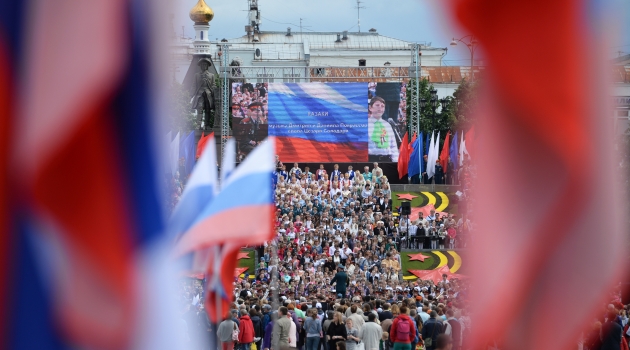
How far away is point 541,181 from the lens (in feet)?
10.8

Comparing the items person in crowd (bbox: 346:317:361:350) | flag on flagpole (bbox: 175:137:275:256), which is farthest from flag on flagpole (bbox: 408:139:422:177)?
flag on flagpole (bbox: 175:137:275:256)

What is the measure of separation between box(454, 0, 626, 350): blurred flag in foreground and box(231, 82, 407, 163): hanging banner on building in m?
39.9

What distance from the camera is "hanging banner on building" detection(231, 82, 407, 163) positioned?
143ft

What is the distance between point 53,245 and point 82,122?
0.43 m

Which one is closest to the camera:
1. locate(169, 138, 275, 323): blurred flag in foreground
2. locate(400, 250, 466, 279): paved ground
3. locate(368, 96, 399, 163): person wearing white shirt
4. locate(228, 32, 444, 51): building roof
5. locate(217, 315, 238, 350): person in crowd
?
locate(169, 138, 275, 323): blurred flag in foreground

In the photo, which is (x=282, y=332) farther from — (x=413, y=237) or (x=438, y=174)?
(x=438, y=174)

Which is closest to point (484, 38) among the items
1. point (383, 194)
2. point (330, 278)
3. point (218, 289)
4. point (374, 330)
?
point (218, 289)

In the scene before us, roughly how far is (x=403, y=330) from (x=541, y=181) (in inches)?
414

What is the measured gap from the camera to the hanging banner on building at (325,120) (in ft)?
143

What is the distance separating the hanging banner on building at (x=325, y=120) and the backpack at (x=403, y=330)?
2971cm

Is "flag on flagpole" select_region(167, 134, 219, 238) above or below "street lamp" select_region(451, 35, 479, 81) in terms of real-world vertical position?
below

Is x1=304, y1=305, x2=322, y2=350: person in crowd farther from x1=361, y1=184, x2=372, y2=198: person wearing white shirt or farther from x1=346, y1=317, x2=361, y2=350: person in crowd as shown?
x1=361, y1=184, x2=372, y2=198: person wearing white shirt

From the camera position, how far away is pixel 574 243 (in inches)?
133

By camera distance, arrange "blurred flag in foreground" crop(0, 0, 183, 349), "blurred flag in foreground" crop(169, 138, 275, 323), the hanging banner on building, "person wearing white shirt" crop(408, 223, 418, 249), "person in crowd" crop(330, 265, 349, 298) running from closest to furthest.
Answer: "blurred flag in foreground" crop(0, 0, 183, 349) → "blurred flag in foreground" crop(169, 138, 275, 323) → "person in crowd" crop(330, 265, 349, 298) → "person wearing white shirt" crop(408, 223, 418, 249) → the hanging banner on building
